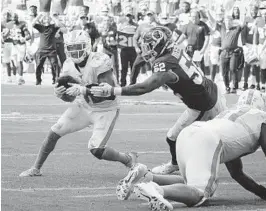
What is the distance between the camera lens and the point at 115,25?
2322cm

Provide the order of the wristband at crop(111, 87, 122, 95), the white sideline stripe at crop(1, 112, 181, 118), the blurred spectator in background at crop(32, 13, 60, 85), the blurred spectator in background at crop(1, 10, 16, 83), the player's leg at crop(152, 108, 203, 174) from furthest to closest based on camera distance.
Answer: the blurred spectator in background at crop(1, 10, 16, 83) → the blurred spectator in background at crop(32, 13, 60, 85) → the white sideline stripe at crop(1, 112, 181, 118) → the player's leg at crop(152, 108, 203, 174) → the wristband at crop(111, 87, 122, 95)

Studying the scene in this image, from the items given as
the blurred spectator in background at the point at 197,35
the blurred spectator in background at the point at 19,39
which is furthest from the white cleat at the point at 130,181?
the blurred spectator in background at the point at 19,39

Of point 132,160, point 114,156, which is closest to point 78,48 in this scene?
point 114,156

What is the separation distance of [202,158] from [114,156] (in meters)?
1.95

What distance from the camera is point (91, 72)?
9.50 meters

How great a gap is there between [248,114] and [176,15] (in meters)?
15.9

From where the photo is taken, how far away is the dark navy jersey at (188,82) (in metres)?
8.98

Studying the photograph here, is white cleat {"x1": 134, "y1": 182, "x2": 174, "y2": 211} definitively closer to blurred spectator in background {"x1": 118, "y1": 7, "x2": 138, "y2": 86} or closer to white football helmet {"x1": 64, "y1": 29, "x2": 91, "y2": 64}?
white football helmet {"x1": 64, "y1": 29, "x2": 91, "y2": 64}

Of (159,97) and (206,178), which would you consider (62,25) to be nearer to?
(159,97)

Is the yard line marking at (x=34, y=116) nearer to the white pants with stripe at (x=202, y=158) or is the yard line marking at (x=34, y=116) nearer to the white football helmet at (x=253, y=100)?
the white football helmet at (x=253, y=100)

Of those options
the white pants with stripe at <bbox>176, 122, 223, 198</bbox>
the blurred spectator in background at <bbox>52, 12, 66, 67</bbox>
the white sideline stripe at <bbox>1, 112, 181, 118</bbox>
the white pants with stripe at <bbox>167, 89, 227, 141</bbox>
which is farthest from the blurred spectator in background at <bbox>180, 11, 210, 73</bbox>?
the white pants with stripe at <bbox>176, 122, 223, 198</bbox>

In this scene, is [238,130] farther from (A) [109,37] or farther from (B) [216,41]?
(A) [109,37]

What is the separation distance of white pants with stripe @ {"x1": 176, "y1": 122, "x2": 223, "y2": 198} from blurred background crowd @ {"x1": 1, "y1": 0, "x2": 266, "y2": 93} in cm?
1280

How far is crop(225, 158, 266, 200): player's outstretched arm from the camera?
8191 mm
